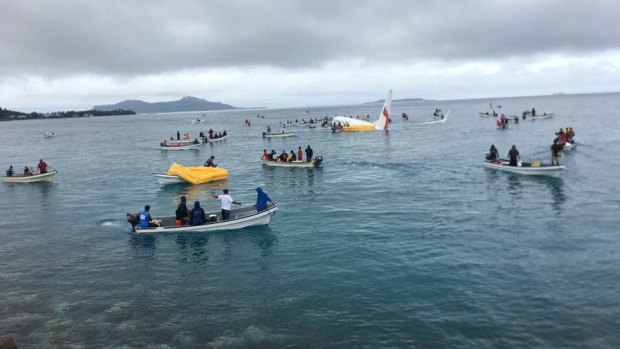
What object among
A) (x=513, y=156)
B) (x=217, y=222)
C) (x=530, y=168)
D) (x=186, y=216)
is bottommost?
(x=217, y=222)

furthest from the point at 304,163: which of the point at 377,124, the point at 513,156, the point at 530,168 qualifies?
the point at 377,124

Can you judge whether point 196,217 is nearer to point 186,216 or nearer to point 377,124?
point 186,216

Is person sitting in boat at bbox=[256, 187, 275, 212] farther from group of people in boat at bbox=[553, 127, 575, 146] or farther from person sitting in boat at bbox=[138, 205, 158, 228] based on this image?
group of people in boat at bbox=[553, 127, 575, 146]

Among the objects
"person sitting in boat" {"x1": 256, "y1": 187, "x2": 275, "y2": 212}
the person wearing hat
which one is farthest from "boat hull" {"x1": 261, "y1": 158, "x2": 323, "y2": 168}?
the person wearing hat

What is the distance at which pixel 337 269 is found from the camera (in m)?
21.0

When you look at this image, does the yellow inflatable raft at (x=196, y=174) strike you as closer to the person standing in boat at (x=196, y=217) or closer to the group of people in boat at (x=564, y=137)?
the person standing in boat at (x=196, y=217)

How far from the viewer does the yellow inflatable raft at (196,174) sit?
4416 centimetres

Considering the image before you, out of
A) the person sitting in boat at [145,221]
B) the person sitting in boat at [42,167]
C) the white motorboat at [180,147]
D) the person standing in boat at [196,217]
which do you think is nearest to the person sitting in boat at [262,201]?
the person standing in boat at [196,217]

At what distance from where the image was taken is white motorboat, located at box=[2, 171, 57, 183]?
48.3m

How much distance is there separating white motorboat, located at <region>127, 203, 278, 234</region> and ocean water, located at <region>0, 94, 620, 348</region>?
0.45 meters

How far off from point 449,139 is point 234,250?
61.0 meters

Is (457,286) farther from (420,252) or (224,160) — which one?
(224,160)

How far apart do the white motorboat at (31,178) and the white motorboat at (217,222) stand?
26.9 m

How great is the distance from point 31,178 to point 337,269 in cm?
4100
